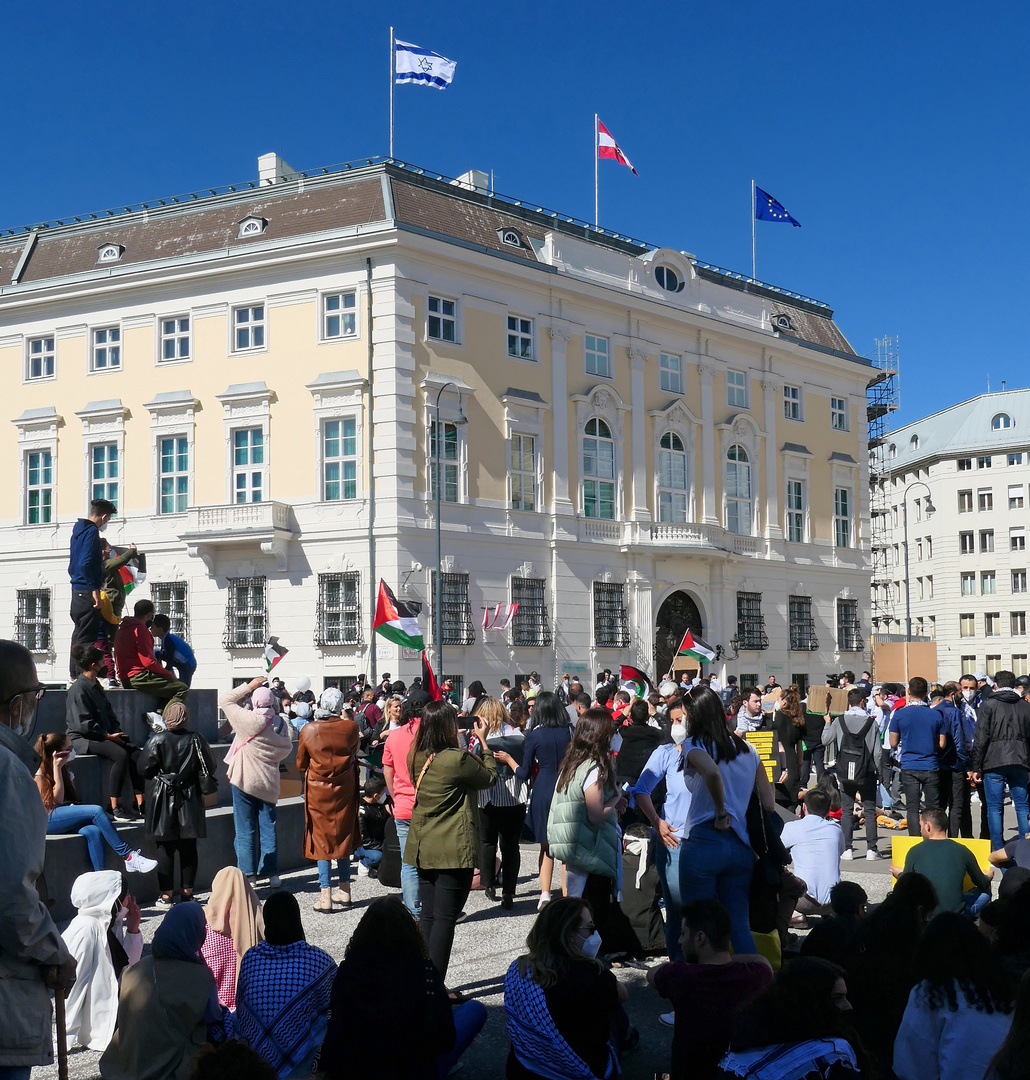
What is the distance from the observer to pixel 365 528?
111ft

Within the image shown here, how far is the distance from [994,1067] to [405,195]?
1334 inches

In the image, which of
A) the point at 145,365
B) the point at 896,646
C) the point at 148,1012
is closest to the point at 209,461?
the point at 145,365

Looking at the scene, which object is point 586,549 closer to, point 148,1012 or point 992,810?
point 992,810

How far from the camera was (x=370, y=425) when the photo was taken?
3431 cm

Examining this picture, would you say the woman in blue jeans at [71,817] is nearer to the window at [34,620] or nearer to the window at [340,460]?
the window at [340,460]

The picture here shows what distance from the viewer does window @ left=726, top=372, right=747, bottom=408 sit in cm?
4372

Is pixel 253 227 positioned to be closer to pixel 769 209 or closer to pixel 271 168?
pixel 271 168

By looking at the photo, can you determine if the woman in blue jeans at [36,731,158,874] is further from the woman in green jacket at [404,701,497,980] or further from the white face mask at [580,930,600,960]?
the white face mask at [580,930,600,960]

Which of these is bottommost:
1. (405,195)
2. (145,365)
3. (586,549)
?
(586,549)

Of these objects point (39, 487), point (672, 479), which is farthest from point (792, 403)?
point (39, 487)

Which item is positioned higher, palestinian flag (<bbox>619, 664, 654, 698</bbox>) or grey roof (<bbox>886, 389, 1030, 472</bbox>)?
grey roof (<bbox>886, 389, 1030, 472</bbox>)

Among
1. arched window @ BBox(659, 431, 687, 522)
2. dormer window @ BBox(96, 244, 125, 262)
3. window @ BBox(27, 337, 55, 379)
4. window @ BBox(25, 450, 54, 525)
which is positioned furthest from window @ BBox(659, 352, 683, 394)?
window @ BBox(25, 450, 54, 525)

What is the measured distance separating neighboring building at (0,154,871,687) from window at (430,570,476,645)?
0.25 feet

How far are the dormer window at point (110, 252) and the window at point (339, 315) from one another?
756 centimetres
